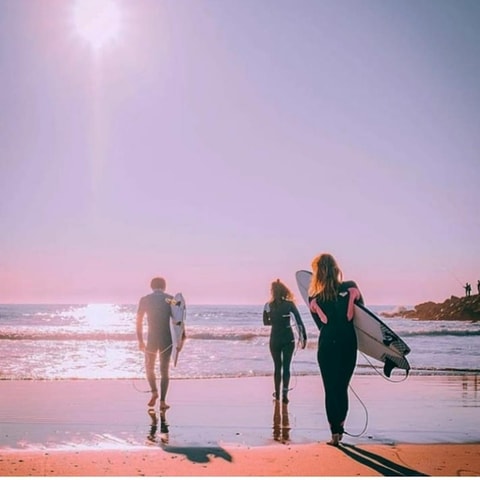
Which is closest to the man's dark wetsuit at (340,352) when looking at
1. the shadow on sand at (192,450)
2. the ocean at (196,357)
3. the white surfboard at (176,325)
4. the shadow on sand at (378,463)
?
the shadow on sand at (378,463)

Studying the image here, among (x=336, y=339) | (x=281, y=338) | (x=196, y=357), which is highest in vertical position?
Result: (x=336, y=339)

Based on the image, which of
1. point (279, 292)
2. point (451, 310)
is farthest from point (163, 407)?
point (451, 310)

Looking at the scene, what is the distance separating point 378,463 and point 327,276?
1283mm

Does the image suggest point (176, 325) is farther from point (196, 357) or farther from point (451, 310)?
point (451, 310)

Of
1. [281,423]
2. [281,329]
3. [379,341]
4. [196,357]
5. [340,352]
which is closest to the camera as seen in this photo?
[340,352]

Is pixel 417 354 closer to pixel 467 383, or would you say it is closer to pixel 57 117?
pixel 467 383

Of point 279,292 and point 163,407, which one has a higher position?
point 279,292

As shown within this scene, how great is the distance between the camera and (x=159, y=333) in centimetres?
607

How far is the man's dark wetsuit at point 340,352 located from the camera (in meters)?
4.43

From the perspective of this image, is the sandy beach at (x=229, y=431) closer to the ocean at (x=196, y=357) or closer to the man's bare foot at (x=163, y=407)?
the man's bare foot at (x=163, y=407)

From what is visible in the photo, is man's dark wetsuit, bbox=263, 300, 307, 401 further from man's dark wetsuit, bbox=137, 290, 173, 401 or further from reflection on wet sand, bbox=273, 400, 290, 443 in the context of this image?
man's dark wetsuit, bbox=137, 290, 173, 401

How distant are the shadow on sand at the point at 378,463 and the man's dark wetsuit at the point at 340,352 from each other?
21 centimetres

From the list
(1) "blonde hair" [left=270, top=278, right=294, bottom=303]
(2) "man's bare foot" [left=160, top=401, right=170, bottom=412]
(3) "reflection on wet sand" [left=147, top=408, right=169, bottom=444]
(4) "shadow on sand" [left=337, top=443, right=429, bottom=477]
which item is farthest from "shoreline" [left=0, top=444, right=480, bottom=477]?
(1) "blonde hair" [left=270, top=278, right=294, bottom=303]

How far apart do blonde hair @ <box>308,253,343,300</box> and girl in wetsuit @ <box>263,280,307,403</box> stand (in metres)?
1.89
